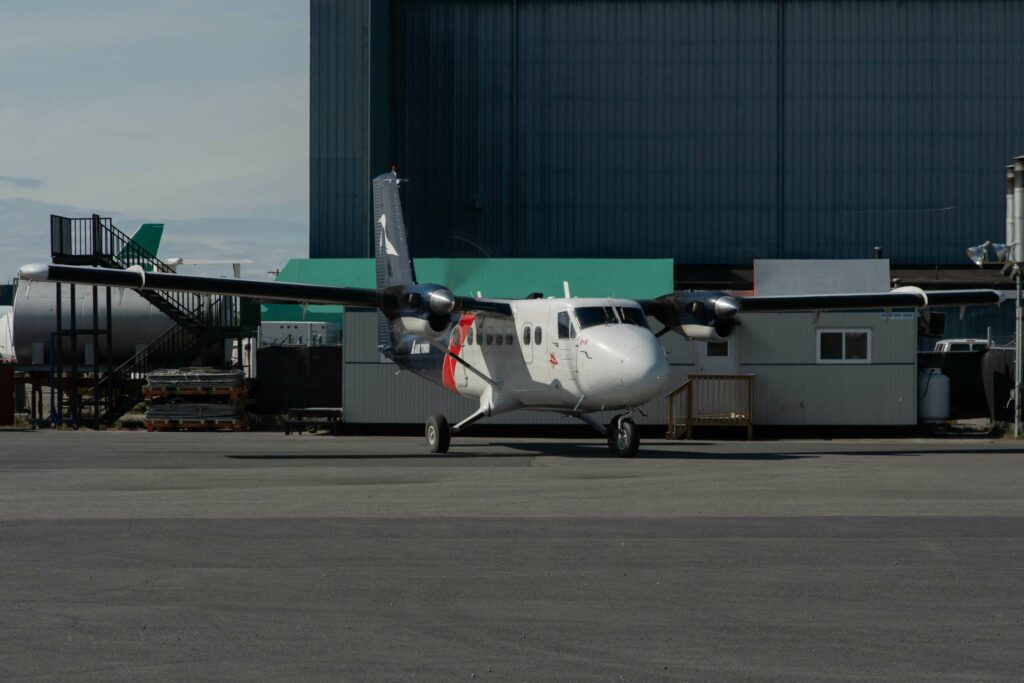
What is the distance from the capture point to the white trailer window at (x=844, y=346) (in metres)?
31.6

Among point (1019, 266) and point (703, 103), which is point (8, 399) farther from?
point (703, 103)

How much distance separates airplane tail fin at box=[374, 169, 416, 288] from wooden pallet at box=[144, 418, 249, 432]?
25.8 ft

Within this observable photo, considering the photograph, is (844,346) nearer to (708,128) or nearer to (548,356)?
(548,356)

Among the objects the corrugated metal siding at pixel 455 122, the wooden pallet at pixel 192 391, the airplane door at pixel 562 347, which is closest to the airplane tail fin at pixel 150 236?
the corrugated metal siding at pixel 455 122

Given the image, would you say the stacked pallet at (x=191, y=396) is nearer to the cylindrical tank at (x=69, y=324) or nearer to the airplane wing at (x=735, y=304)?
the cylindrical tank at (x=69, y=324)

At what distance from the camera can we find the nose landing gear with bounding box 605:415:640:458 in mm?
22641

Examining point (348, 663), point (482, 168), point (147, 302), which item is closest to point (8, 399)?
point (147, 302)

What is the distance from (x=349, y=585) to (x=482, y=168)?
44.7 m

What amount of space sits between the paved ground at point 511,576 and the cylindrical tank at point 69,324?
68.4 ft

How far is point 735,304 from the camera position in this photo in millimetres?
24781

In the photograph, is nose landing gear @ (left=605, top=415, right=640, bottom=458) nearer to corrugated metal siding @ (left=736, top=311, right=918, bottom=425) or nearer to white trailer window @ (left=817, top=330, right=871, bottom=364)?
corrugated metal siding @ (left=736, top=311, right=918, bottom=425)

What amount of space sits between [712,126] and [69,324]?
27.6m

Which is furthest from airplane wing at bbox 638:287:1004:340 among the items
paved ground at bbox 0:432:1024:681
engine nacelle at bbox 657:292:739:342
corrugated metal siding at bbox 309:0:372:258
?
corrugated metal siding at bbox 309:0:372:258

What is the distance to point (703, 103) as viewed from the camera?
53250mm
